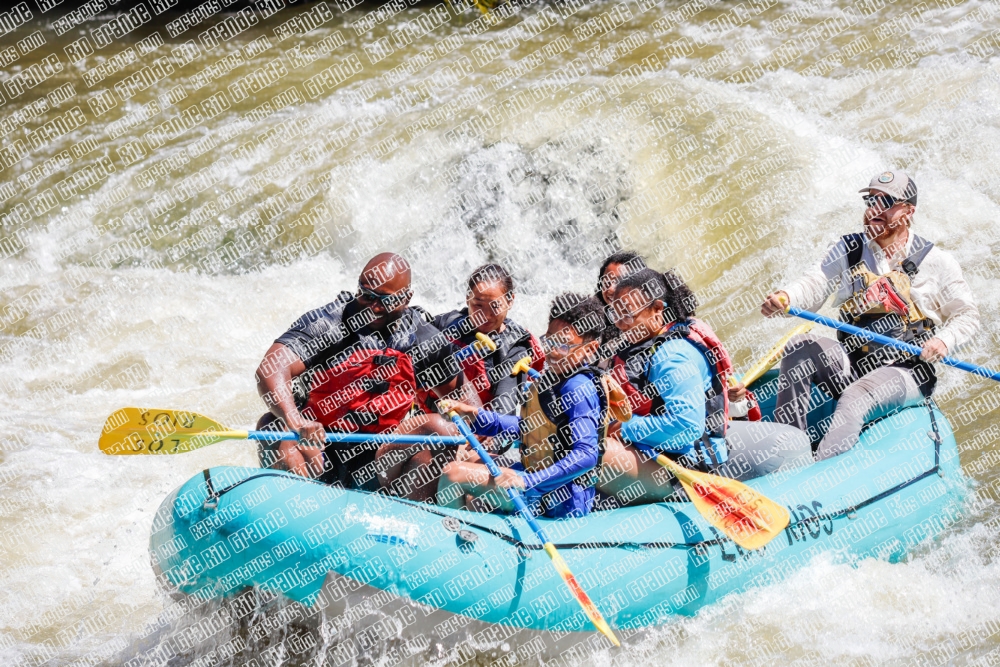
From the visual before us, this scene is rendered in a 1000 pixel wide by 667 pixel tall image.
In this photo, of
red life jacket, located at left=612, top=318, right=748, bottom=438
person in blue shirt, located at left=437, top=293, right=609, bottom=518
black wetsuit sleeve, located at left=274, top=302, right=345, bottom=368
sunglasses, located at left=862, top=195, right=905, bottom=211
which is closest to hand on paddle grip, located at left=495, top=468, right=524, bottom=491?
person in blue shirt, located at left=437, top=293, right=609, bottom=518

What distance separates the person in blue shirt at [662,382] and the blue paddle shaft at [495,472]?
0.38 metres

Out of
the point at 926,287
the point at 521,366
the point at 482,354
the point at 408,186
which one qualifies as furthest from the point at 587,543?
the point at 408,186

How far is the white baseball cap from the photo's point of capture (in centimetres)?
423

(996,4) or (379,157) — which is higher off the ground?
(379,157)

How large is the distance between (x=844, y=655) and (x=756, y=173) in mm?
3893

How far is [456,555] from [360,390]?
78cm

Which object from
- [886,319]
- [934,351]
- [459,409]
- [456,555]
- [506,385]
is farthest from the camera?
[886,319]

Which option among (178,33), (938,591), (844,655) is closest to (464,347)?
(844,655)

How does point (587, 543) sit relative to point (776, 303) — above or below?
below

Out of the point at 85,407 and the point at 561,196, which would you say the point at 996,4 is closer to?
the point at 561,196

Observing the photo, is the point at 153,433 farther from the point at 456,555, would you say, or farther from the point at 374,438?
the point at 456,555

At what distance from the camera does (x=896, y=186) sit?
4246 millimetres

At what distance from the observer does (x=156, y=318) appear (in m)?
6.86

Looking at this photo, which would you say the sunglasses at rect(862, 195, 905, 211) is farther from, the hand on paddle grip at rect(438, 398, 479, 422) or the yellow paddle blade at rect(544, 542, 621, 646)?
the yellow paddle blade at rect(544, 542, 621, 646)
